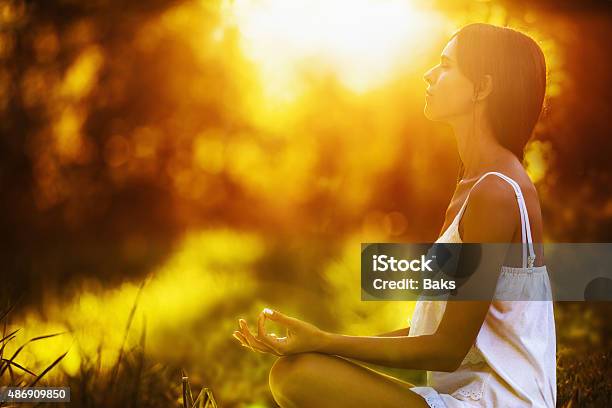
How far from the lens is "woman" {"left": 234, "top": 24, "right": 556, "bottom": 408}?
1.41m

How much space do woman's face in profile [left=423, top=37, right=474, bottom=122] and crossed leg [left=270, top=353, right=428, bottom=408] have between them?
22.6 inches

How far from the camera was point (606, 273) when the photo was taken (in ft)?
8.69

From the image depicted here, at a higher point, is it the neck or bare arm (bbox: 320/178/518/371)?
the neck

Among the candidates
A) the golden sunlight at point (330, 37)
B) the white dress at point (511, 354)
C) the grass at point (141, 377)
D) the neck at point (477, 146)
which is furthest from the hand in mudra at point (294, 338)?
the golden sunlight at point (330, 37)

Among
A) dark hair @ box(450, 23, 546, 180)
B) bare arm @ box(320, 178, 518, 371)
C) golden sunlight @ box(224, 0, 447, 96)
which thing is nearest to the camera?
bare arm @ box(320, 178, 518, 371)

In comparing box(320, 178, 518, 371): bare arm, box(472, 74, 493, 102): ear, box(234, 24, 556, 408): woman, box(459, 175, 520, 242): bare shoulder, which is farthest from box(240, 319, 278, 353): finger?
box(472, 74, 493, 102): ear

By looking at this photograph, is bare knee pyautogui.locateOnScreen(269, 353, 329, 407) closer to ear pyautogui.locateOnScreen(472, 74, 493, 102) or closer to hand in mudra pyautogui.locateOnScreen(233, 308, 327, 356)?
hand in mudra pyautogui.locateOnScreen(233, 308, 327, 356)

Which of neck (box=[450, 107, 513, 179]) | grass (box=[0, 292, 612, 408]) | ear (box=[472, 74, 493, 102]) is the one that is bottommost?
grass (box=[0, 292, 612, 408])

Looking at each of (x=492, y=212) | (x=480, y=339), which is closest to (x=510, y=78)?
(x=492, y=212)

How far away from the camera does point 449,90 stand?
5.39 ft

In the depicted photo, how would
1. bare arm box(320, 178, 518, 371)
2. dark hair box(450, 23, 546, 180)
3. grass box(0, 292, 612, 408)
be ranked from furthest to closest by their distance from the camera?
grass box(0, 292, 612, 408)
dark hair box(450, 23, 546, 180)
bare arm box(320, 178, 518, 371)

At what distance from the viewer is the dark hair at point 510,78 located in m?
1.55

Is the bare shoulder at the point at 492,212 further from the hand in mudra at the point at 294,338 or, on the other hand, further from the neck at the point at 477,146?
the hand in mudra at the point at 294,338

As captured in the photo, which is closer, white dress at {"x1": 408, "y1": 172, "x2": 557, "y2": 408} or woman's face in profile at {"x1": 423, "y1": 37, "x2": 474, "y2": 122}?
white dress at {"x1": 408, "y1": 172, "x2": 557, "y2": 408}
